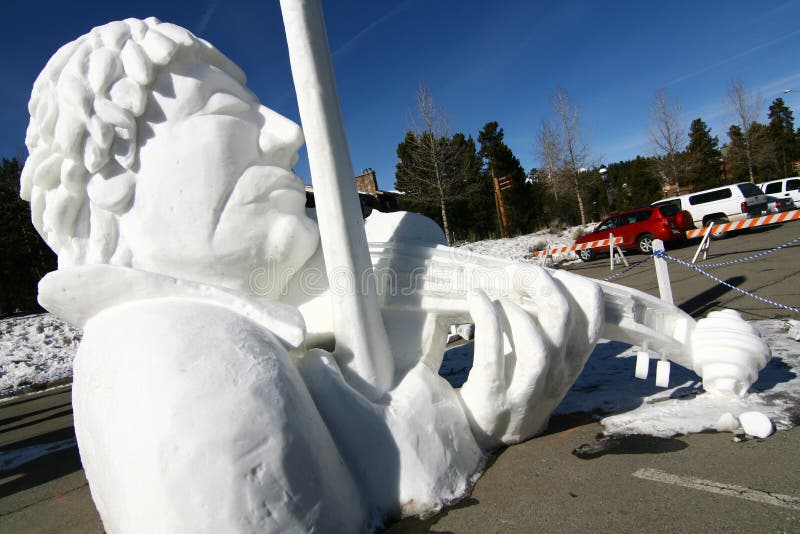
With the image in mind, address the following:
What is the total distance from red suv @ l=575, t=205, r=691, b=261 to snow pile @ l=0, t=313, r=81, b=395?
1328 centimetres

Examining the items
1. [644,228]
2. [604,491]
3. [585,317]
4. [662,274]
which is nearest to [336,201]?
[585,317]

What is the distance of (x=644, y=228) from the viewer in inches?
537

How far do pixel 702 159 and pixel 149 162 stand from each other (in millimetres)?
34702

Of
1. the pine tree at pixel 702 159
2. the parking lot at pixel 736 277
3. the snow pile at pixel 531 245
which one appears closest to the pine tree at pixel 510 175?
the snow pile at pixel 531 245

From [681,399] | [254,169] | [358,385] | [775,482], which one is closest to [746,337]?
[681,399]

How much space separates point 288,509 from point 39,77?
250cm

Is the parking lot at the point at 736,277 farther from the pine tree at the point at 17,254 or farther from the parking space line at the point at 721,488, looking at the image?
the pine tree at the point at 17,254

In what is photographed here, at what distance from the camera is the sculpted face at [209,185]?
2.34 m

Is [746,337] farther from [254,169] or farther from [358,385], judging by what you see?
[254,169]

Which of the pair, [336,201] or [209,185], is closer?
[209,185]

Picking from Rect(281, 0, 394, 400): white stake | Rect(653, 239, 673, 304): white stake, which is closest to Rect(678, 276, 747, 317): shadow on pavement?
Rect(653, 239, 673, 304): white stake

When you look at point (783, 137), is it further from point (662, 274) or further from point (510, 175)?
point (662, 274)

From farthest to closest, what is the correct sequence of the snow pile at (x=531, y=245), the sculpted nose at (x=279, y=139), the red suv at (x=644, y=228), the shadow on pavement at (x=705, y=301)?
the snow pile at (x=531, y=245)
the red suv at (x=644, y=228)
the shadow on pavement at (x=705, y=301)
the sculpted nose at (x=279, y=139)

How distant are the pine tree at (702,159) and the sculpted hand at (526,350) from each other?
2848cm
